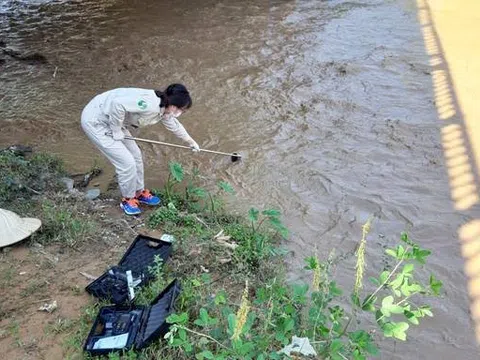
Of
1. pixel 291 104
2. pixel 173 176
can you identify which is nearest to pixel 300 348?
pixel 173 176

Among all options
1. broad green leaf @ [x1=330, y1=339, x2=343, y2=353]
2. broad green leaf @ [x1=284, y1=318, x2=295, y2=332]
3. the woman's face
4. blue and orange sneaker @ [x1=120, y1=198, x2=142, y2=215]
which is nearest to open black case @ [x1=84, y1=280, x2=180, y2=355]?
broad green leaf @ [x1=284, y1=318, x2=295, y2=332]

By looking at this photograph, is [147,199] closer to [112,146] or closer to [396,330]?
[112,146]

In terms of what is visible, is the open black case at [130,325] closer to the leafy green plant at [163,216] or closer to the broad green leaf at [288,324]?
the broad green leaf at [288,324]

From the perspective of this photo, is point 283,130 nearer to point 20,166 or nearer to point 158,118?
point 158,118

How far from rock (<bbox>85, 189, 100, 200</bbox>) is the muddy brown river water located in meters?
0.30

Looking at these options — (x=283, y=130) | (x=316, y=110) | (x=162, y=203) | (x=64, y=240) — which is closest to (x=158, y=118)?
(x=162, y=203)

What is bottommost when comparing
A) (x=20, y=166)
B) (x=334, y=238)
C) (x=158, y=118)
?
(x=334, y=238)

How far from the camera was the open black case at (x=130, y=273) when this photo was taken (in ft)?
10.00

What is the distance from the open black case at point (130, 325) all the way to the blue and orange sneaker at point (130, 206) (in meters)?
1.39

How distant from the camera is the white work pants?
408 centimetres

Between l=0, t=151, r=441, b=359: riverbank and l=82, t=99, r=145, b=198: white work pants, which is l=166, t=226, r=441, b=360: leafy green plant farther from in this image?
l=82, t=99, r=145, b=198: white work pants

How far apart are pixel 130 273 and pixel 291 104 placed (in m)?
3.66

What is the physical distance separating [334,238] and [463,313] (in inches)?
43.7

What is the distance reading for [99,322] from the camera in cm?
288
